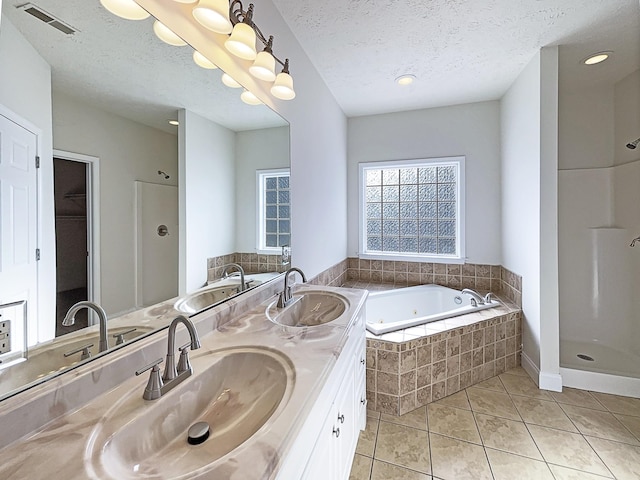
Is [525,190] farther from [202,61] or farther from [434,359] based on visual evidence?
[202,61]

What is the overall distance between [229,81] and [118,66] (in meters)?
0.57

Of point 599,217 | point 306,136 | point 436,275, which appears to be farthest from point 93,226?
point 599,217

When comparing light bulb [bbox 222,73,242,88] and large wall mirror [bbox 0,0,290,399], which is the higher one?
light bulb [bbox 222,73,242,88]

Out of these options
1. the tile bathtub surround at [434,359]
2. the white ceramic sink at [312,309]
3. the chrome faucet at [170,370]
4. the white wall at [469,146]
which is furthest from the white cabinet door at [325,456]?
the white wall at [469,146]

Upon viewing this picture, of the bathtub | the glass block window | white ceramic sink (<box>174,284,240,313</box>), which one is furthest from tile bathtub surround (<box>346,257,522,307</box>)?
white ceramic sink (<box>174,284,240,313</box>)

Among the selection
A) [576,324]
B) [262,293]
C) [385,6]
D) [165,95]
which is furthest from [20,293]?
[576,324]

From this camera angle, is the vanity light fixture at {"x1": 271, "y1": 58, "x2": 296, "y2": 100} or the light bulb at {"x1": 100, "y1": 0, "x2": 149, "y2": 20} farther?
the vanity light fixture at {"x1": 271, "y1": 58, "x2": 296, "y2": 100}

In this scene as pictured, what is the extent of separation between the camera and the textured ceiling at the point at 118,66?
73 cm

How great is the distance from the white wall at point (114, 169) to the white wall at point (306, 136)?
1.38 feet

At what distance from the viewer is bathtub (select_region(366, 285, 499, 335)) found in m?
2.93

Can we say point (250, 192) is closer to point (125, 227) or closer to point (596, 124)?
point (125, 227)

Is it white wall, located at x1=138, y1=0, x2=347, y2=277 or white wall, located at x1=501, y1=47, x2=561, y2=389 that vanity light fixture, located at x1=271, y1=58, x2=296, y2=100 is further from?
white wall, located at x1=501, y1=47, x2=561, y2=389

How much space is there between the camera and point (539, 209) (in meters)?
2.22

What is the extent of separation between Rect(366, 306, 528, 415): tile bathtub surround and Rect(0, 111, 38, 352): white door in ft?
5.89
